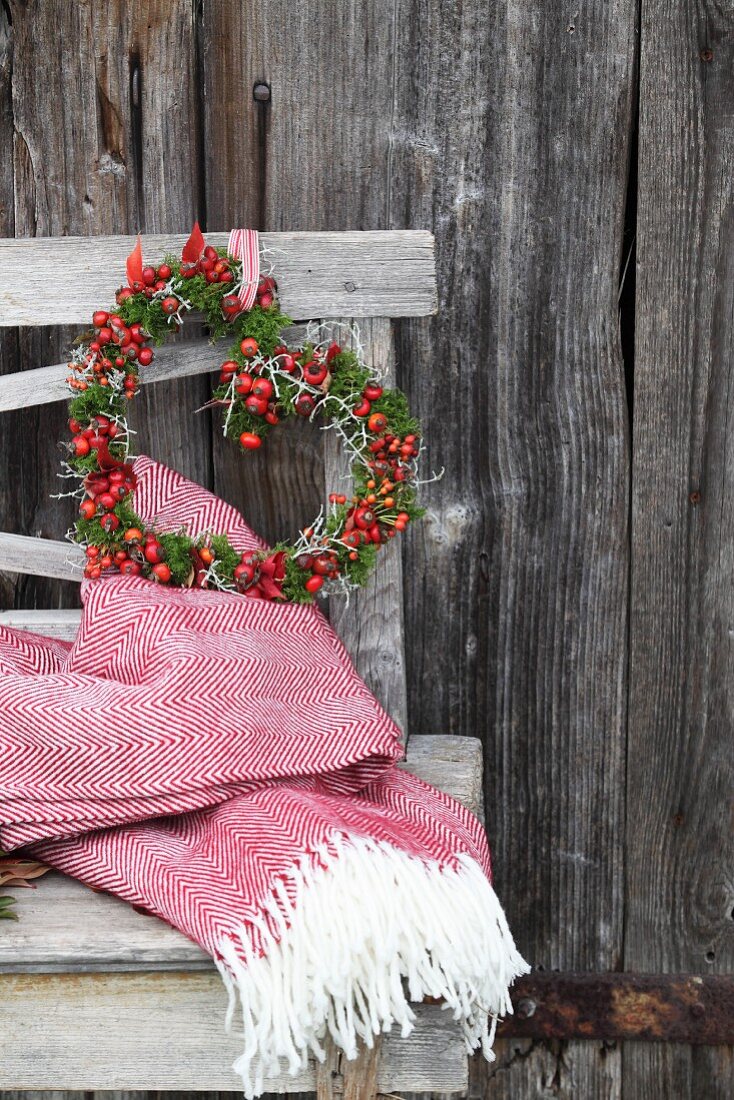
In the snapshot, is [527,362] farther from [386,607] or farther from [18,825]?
[18,825]

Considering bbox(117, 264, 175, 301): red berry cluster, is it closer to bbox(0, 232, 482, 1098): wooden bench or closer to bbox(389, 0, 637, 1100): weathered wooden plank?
bbox(389, 0, 637, 1100): weathered wooden plank

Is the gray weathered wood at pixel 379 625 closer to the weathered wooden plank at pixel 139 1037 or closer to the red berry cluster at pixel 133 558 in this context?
the red berry cluster at pixel 133 558

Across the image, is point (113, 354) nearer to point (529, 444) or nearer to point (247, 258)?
point (247, 258)

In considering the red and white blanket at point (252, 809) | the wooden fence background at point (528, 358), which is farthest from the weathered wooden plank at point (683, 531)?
the red and white blanket at point (252, 809)

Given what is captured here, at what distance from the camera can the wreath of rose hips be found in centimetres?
105

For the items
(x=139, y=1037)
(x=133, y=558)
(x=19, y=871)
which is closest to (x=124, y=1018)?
(x=139, y=1037)

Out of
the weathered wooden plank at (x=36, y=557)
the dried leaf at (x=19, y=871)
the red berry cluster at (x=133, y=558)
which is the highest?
the red berry cluster at (x=133, y=558)

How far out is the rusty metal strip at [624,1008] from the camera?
4.17ft

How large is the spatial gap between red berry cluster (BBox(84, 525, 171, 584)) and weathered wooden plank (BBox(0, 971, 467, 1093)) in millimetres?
392

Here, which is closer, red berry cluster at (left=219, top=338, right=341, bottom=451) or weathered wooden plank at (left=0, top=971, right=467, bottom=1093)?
weathered wooden plank at (left=0, top=971, right=467, bottom=1093)

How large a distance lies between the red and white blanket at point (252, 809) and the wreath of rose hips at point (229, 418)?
0.11 feet

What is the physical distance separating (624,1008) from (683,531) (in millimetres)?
603

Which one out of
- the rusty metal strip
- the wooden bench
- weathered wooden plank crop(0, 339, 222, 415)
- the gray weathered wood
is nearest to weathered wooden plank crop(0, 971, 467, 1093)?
the wooden bench

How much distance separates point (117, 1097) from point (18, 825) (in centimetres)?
69
